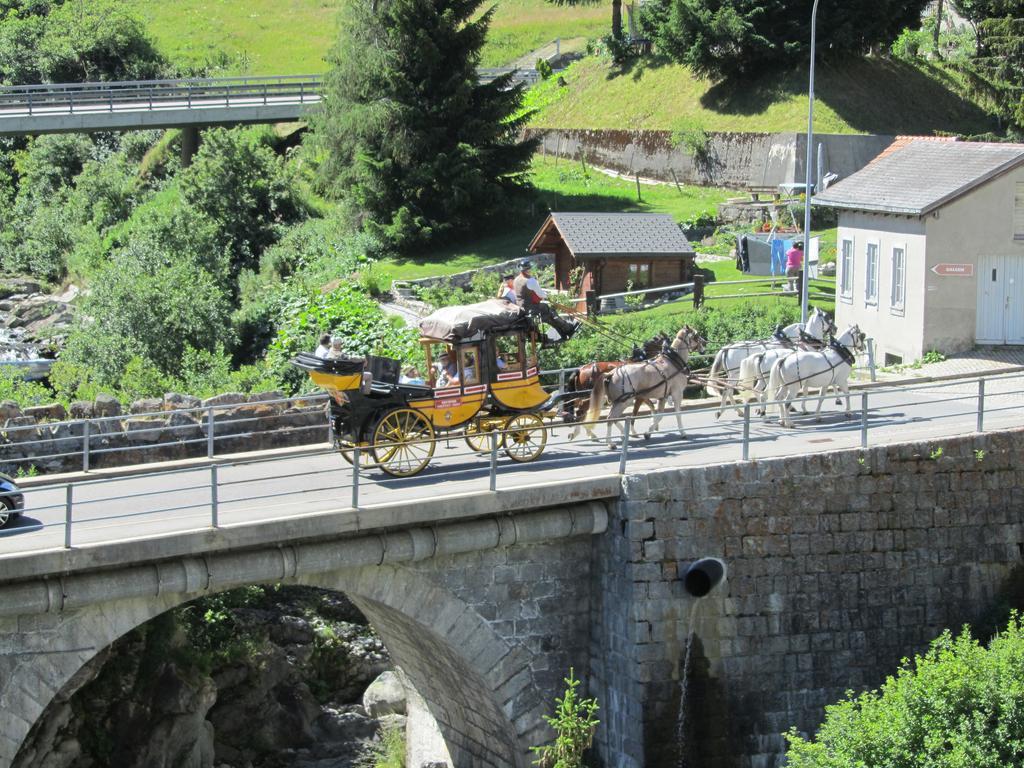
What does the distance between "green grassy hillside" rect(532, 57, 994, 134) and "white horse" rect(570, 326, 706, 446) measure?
3068cm

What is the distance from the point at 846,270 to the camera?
97.9 ft

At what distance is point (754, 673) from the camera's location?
61.7 ft

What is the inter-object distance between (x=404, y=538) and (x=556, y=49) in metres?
59.1

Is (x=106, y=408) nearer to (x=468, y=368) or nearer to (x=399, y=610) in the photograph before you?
(x=468, y=368)

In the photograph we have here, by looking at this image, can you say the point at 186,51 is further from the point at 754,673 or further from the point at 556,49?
the point at 754,673

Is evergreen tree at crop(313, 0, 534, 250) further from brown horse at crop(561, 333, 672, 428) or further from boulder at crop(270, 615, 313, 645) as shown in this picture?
brown horse at crop(561, 333, 672, 428)

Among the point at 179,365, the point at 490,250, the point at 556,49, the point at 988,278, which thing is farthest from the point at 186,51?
the point at 988,278

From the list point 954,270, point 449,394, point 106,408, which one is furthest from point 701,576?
point 954,270

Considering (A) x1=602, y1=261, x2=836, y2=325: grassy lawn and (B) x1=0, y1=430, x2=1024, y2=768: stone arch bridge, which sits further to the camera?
(A) x1=602, y1=261, x2=836, y2=325: grassy lawn

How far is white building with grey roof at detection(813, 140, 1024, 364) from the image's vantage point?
26.6m

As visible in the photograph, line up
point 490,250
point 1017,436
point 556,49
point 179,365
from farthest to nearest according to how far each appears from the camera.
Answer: point 556,49
point 490,250
point 179,365
point 1017,436

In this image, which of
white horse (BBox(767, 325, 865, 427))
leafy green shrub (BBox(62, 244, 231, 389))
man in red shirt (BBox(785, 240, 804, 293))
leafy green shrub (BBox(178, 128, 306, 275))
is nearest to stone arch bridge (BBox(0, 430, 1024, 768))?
white horse (BBox(767, 325, 865, 427))

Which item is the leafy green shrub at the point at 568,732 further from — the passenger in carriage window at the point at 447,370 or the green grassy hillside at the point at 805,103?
the green grassy hillside at the point at 805,103

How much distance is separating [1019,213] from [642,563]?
12.3 metres
